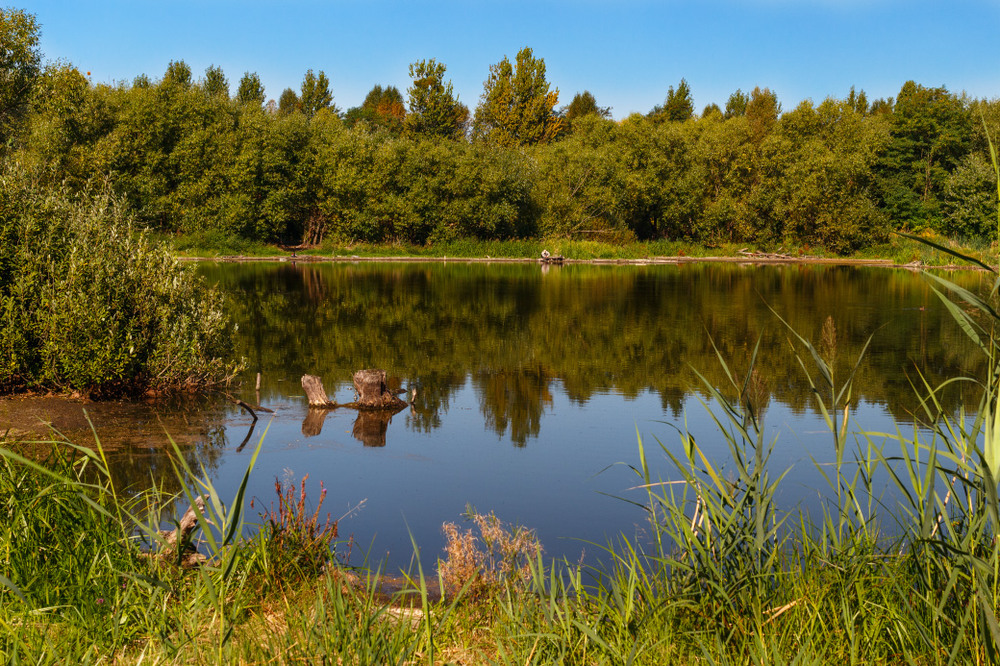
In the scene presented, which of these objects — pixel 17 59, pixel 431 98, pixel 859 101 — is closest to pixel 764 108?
pixel 859 101

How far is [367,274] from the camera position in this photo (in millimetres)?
43375

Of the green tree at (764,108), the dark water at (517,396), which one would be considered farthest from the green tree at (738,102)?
the dark water at (517,396)

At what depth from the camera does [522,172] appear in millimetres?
59406

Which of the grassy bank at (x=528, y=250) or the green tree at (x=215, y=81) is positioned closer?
the grassy bank at (x=528, y=250)

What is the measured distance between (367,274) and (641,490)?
35.2 m

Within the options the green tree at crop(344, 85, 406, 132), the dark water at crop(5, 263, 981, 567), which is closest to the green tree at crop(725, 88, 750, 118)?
the green tree at crop(344, 85, 406, 132)

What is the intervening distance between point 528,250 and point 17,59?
31.3 metres

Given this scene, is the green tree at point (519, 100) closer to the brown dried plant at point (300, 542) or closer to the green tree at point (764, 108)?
the green tree at point (764, 108)

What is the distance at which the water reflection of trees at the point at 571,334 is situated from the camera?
15734 millimetres

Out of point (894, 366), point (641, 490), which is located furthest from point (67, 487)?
point (894, 366)

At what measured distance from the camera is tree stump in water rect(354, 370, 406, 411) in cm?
1370

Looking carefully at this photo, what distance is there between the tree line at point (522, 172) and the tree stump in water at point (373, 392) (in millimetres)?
40591

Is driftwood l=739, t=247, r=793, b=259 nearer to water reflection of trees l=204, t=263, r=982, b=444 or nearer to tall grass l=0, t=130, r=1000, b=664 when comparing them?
water reflection of trees l=204, t=263, r=982, b=444

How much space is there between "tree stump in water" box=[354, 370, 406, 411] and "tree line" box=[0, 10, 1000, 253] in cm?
4059
